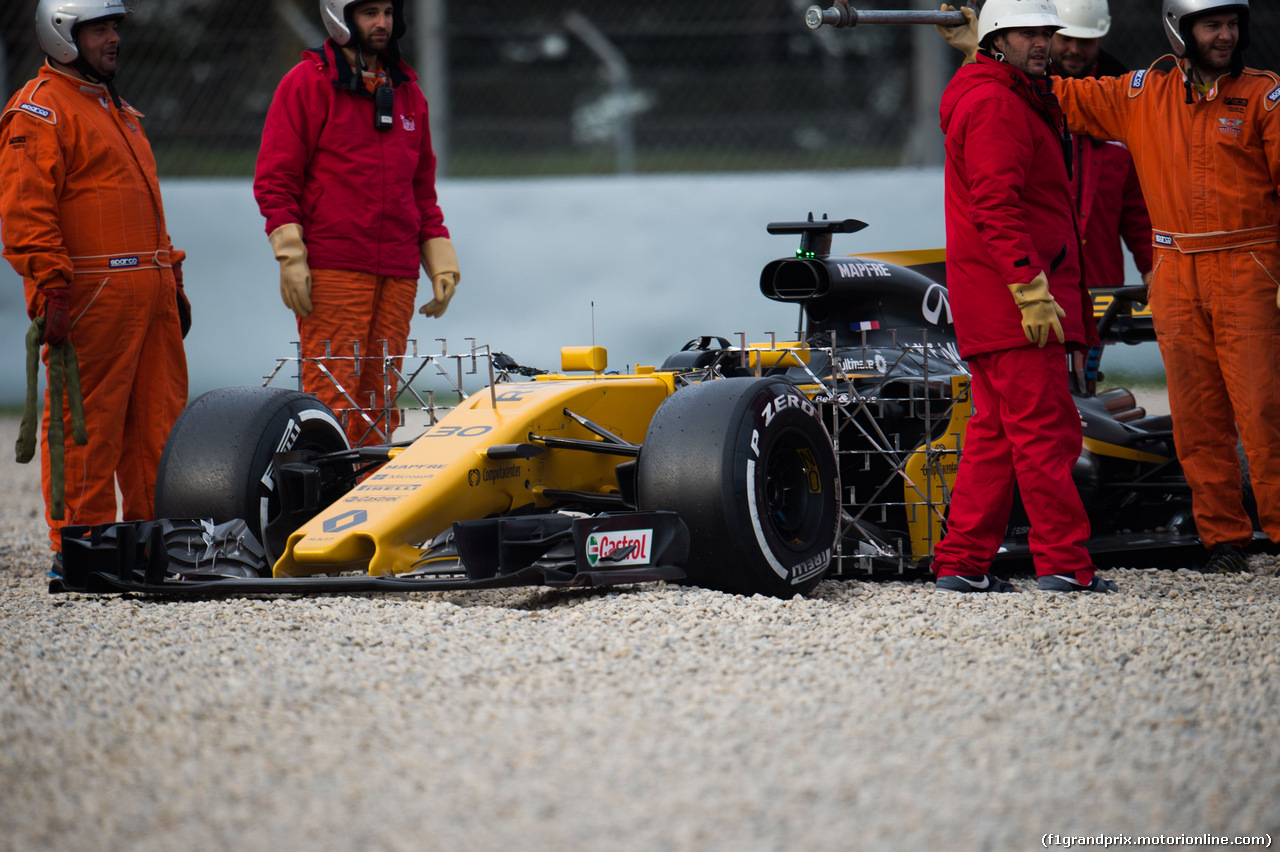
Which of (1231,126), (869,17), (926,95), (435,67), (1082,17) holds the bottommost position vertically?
(1231,126)

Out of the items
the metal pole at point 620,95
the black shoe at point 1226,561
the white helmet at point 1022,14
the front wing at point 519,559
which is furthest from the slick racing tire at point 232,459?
the metal pole at point 620,95

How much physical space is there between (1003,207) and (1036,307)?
317mm

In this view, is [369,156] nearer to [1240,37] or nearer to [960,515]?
[960,515]

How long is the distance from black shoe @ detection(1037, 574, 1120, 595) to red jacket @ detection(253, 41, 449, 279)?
9.46 feet

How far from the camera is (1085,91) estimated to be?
4.72 meters

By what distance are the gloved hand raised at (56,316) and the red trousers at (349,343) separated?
0.93m

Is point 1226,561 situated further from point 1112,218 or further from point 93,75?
point 93,75

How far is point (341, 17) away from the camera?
207 inches

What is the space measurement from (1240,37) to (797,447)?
2.08 meters

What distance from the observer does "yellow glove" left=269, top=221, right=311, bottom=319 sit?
205 inches

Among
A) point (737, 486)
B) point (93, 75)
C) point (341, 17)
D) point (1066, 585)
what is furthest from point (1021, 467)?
point (93, 75)

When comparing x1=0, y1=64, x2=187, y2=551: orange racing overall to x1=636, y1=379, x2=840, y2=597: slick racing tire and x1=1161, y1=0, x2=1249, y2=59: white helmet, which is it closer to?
x1=636, y1=379, x2=840, y2=597: slick racing tire

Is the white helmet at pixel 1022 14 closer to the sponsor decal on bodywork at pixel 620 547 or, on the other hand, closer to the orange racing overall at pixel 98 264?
the sponsor decal on bodywork at pixel 620 547

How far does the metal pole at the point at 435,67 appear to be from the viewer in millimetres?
10125
